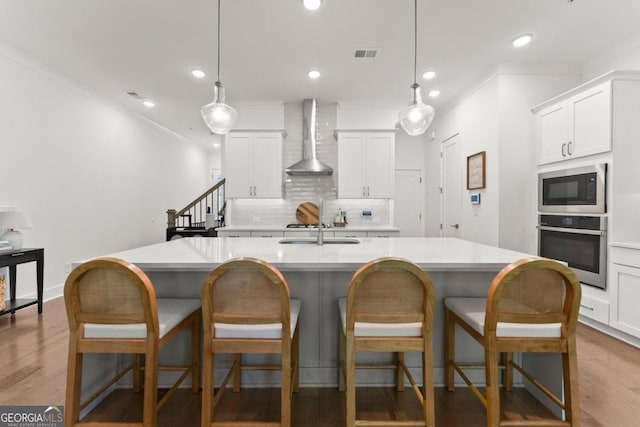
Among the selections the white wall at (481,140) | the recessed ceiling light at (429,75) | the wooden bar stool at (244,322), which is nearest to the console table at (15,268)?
the wooden bar stool at (244,322)

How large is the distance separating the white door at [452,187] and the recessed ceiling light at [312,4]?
3.15 m

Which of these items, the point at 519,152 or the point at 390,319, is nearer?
the point at 390,319

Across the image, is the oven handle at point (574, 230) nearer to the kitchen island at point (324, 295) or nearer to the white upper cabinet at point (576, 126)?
the white upper cabinet at point (576, 126)

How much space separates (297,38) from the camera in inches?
131

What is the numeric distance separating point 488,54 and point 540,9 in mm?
831

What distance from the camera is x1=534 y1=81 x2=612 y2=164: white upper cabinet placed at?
2932 mm

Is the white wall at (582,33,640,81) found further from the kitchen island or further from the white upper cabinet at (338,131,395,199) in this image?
the kitchen island

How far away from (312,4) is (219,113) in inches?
49.6

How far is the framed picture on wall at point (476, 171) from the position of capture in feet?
13.8

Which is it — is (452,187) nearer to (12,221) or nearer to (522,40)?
(522,40)

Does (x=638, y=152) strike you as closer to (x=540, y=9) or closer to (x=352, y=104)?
(x=540, y=9)

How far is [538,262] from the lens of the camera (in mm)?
1396

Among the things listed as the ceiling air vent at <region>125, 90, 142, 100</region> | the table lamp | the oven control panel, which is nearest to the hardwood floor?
the oven control panel

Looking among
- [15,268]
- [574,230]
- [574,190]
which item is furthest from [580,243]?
[15,268]
